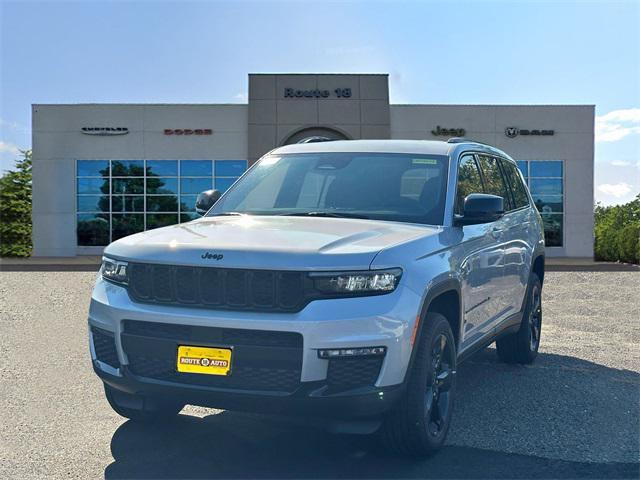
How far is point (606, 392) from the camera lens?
247 inches

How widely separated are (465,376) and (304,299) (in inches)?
136

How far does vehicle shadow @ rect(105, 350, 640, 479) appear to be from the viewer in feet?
14.0

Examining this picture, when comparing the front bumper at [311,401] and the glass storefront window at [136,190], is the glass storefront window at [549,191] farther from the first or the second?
the front bumper at [311,401]

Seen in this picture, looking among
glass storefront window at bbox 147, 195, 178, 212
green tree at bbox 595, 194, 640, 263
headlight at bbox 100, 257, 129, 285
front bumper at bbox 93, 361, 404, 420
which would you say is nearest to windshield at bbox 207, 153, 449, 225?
headlight at bbox 100, 257, 129, 285

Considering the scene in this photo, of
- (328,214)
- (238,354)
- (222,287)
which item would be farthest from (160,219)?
(238,354)

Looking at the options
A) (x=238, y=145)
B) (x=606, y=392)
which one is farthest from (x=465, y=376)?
(x=238, y=145)

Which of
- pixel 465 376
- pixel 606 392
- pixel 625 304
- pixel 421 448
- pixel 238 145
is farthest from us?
pixel 238 145

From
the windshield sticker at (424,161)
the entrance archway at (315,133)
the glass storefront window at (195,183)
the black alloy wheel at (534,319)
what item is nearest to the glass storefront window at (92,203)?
the glass storefront window at (195,183)

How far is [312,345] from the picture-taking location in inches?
147

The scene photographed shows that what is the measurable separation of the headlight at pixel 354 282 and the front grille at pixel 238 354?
0.30 meters

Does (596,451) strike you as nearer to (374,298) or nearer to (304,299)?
Result: (374,298)

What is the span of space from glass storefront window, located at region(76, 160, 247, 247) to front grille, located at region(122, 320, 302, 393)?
2655 centimetres

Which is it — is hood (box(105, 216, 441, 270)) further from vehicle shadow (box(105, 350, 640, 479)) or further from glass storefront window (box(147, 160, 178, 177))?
glass storefront window (box(147, 160, 178, 177))

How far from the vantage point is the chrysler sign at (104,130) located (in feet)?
98.5
